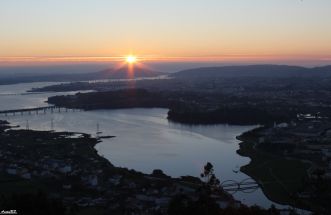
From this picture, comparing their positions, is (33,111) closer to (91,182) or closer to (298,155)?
(298,155)

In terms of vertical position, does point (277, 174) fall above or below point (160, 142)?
above

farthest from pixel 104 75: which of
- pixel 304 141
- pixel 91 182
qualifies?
pixel 91 182

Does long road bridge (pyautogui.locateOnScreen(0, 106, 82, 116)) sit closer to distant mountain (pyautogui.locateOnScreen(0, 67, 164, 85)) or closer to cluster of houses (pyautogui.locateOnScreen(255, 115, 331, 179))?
cluster of houses (pyautogui.locateOnScreen(255, 115, 331, 179))

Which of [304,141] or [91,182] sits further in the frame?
[304,141]

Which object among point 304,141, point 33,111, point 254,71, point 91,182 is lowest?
point 254,71

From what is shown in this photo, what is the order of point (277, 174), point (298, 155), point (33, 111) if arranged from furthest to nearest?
1. point (33, 111)
2. point (298, 155)
3. point (277, 174)

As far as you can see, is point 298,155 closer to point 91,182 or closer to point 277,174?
point 277,174

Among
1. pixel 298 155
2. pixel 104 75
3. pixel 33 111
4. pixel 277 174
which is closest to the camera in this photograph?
pixel 277 174

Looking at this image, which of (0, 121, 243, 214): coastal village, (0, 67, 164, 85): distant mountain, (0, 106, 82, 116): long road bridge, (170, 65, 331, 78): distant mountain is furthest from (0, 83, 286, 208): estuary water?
(0, 67, 164, 85): distant mountain

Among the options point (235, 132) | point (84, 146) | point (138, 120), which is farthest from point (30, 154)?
point (138, 120)

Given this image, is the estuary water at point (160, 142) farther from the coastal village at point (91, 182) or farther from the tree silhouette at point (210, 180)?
the coastal village at point (91, 182)
